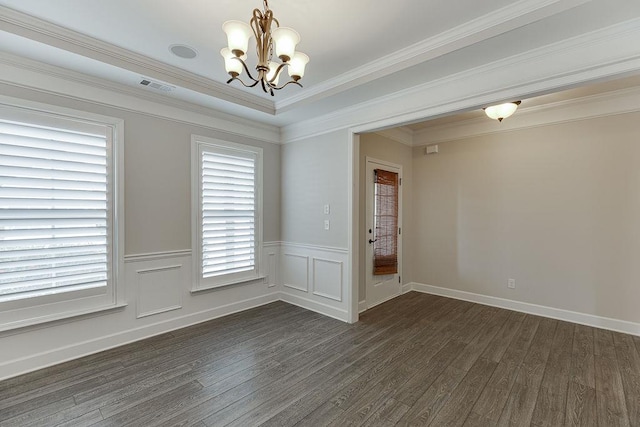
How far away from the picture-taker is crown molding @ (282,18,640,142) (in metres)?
2.18

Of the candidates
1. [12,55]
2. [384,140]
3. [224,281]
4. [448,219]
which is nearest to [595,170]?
[448,219]

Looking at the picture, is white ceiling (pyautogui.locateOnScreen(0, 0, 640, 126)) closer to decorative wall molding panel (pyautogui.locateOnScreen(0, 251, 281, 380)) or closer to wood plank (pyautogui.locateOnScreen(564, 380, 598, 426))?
decorative wall molding panel (pyautogui.locateOnScreen(0, 251, 281, 380))

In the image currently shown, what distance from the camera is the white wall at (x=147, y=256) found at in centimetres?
282

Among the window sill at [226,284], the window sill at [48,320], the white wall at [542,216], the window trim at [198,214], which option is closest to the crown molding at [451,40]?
the window trim at [198,214]

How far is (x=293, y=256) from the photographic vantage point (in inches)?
183

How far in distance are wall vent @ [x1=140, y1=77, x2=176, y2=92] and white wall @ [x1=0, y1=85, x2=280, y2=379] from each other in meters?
0.36

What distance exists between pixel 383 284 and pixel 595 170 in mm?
3197

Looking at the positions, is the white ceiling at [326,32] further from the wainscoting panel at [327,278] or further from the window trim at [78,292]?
the wainscoting panel at [327,278]

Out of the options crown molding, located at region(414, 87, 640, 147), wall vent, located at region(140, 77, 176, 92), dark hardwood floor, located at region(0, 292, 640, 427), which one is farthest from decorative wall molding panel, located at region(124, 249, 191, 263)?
crown molding, located at region(414, 87, 640, 147)

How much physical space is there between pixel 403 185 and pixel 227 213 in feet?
10.0

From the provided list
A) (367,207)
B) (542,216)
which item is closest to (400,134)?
(367,207)

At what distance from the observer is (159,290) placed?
138 inches

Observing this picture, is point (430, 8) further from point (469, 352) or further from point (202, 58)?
point (469, 352)

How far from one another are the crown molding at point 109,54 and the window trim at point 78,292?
2.06 feet
